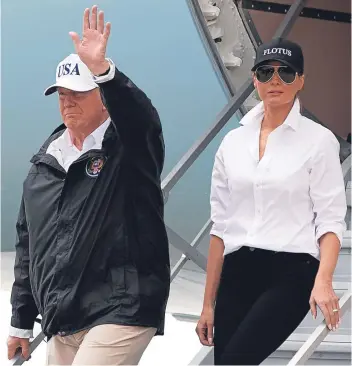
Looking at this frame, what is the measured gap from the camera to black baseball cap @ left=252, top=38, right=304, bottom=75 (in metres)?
1.95

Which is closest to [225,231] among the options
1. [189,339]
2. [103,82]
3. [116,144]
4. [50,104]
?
[116,144]

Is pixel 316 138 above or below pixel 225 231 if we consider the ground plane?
above

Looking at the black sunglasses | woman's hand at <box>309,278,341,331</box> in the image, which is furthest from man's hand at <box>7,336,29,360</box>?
the black sunglasses

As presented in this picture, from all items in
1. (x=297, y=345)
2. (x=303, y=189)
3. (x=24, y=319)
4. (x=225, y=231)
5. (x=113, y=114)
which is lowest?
(x=297, y=345)

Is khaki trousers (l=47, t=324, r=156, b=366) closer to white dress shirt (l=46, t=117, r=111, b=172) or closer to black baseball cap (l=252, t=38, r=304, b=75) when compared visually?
white dress shirt (l=46, t=117, r=111, b=172)

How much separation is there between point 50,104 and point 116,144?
8092 mm

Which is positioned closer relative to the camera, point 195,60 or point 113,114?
point 113,114

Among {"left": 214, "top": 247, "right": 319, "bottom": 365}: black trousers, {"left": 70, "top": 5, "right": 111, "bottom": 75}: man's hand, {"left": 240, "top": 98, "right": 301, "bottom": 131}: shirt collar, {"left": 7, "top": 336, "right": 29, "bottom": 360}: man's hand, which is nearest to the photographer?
{"left": 70, "top": 5, "right": 111, "bottom": 75}: man's hand

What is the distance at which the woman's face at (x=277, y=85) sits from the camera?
1.96m

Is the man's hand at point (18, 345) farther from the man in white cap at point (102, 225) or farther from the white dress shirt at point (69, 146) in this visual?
the white dress shirt at point (69, 146)

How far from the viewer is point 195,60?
10.3 metres

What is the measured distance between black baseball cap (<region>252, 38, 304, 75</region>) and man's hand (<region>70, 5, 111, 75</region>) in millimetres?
413

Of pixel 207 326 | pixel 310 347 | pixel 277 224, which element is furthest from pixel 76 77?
pixel 310 347

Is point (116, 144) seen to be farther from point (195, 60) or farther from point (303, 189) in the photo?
point (195, 60)
